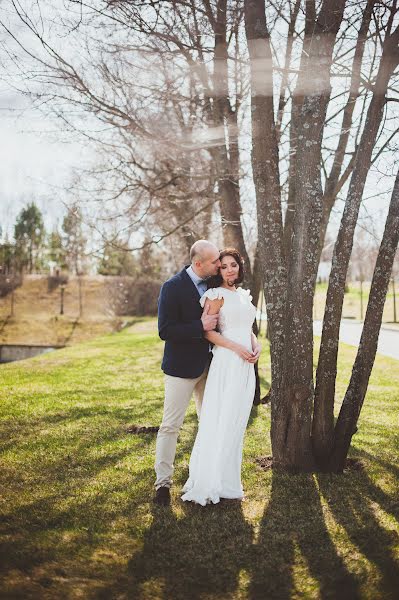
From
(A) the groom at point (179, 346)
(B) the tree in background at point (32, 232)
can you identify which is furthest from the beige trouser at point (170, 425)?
(B) the tree in background at point (32, 232)

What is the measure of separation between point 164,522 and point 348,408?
2.09 metres

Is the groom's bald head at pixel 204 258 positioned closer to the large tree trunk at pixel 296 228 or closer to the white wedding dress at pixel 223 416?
the white wedding dress at pixel 223 416

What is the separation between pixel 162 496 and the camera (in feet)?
13.5

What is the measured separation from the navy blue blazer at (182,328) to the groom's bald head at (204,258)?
154 millimetres

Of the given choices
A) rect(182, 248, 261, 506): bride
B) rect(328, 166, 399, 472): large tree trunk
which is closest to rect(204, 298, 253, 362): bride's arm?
rect(182, 248, 261, 506): bride

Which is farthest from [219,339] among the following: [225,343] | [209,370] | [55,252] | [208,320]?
[55,252]

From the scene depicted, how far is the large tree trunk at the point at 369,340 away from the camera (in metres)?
4.49

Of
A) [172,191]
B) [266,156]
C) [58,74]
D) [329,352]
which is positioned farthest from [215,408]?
[172,191]

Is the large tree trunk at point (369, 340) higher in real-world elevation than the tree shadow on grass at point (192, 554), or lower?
higher

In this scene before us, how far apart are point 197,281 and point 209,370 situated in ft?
2.70

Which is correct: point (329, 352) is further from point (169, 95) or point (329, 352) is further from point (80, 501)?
point (169, 95)

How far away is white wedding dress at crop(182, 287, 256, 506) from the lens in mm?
4102

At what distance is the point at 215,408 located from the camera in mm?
4211

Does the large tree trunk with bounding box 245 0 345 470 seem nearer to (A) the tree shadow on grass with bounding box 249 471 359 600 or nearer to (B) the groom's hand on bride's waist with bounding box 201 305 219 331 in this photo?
(A) the tree shadow on grass with bounding box 249 471 359 600
